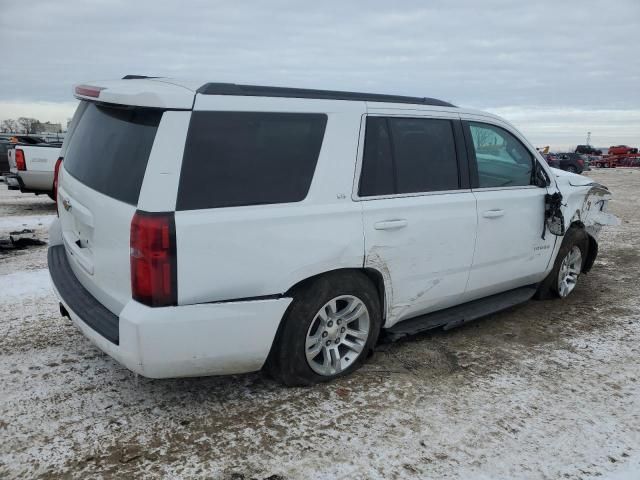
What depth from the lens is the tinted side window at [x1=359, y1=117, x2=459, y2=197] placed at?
11.1ft

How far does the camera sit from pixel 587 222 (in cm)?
523

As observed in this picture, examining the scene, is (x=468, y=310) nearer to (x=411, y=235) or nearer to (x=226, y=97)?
(x=411, y=235)

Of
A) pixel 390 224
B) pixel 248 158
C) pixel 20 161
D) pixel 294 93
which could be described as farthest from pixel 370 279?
pixel 20 161

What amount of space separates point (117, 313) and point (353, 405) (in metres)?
1.47

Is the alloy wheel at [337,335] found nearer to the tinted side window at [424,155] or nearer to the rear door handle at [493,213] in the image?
the tinted side window at [424,155]

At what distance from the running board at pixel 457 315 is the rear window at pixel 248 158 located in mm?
1324

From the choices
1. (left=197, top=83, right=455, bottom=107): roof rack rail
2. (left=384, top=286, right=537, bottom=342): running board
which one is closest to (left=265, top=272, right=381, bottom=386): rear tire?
(left=384, top=286, right=537, bottom=342): running board

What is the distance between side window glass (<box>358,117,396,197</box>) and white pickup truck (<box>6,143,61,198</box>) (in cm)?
898

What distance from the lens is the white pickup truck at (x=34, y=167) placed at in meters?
10.4

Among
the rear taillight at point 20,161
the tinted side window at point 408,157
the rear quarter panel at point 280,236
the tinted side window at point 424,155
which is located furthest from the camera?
the rear taillight at point 20,161

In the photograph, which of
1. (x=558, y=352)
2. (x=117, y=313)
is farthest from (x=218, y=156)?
(x=558, y=352)

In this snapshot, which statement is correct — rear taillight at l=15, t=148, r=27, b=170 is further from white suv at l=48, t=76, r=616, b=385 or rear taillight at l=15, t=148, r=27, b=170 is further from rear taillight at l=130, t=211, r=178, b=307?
rear taillight at l=130, t=211, r=178, b=307

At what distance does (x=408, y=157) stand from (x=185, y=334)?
191cm

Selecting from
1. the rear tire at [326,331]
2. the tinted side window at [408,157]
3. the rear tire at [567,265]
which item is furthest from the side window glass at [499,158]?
the rear tire at [326,331]
